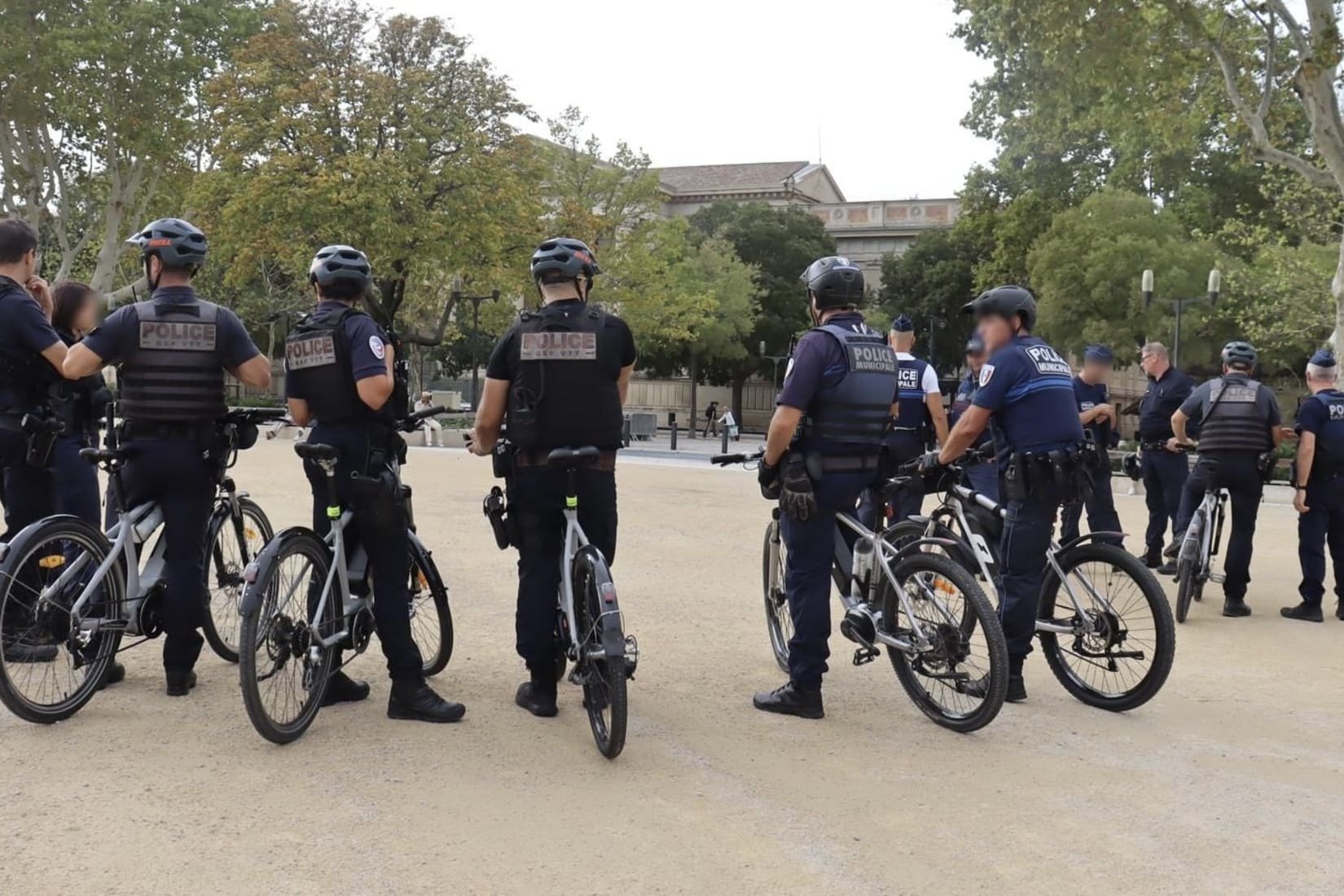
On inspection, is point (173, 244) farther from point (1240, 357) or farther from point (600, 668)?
point (1240, 357)

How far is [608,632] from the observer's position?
4.45 meters

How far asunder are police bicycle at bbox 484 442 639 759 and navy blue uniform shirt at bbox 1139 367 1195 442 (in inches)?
266

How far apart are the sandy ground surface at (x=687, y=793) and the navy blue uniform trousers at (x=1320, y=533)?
6.56ft


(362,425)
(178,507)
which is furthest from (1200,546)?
(178,507)

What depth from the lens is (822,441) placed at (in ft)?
17.1

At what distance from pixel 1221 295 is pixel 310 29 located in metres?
25.6

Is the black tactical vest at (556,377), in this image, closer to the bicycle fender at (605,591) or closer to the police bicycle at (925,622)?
the bicycle fender at (605,591)

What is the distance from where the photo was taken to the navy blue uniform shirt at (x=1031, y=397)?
5.51m

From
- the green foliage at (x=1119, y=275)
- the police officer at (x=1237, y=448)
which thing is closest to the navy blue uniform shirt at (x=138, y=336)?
the police officer at (x=1237, y=448)

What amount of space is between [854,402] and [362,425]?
6.76 feet

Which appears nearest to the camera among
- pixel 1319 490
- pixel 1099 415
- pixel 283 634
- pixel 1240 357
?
pixel 283 634

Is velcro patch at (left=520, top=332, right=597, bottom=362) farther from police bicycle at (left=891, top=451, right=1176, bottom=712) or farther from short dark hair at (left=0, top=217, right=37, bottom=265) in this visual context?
short dark hair at (left=0, top=217, right=37, bottom=265)

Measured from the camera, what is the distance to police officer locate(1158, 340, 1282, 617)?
27.5 ft

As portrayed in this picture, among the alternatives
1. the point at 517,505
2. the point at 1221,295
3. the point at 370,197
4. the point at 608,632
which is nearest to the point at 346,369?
the point at 517,505
